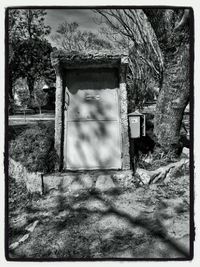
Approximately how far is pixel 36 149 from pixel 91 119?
3.30ft

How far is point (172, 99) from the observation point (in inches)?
179

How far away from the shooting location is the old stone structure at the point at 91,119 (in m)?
4.51

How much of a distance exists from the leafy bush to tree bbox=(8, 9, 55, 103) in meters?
0.61

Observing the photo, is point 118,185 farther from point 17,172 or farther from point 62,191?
point 17,172

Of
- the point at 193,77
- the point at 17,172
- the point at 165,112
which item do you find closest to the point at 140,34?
the point at 165,112

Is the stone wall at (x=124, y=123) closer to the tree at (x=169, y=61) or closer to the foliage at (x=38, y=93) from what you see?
the tree at (x=169, y=61)

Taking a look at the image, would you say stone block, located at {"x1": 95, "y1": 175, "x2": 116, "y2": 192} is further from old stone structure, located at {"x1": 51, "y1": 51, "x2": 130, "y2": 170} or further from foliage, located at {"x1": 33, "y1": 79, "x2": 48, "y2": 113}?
foliage, located at {"x1": 33, "y1": 79, "x2": 48, "y2": 113}

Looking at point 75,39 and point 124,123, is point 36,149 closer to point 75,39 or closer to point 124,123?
point 124,123

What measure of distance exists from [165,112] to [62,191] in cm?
218

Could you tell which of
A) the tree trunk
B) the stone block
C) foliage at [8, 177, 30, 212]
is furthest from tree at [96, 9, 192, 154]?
foliage at [8, 177, 30, 212]

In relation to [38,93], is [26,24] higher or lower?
higher

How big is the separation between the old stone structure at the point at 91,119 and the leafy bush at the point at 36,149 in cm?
22

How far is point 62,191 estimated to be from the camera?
3996mm

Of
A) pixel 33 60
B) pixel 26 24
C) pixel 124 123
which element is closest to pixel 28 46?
pixel 33 60
